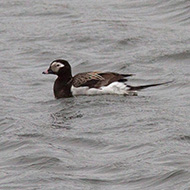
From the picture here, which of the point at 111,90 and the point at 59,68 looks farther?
the point at 59,68

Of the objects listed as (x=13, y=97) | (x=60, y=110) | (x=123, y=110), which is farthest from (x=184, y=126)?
(x=13, y=97)

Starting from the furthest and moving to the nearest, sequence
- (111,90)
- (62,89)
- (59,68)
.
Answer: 1. (59,68)
2. (62,89)
3. (111,90)

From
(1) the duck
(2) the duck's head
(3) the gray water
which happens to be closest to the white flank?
(1) the duck

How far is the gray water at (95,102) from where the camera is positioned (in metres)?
11.1

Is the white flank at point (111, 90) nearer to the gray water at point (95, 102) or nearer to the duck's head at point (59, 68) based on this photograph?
the gray water at point (95, 102)

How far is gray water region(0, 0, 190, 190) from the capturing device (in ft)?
36.4

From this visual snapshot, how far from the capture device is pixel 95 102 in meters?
14.7

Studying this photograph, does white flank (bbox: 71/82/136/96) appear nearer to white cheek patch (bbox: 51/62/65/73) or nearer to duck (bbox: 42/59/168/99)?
duck (bbox: 42/59/168/99)

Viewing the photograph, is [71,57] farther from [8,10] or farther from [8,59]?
[8,10]

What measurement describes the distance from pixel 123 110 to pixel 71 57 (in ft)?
15.1

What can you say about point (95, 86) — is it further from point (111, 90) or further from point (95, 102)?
point (95, 102)

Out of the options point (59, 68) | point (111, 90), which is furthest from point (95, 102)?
point (59, 68)

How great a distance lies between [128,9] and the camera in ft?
71.3

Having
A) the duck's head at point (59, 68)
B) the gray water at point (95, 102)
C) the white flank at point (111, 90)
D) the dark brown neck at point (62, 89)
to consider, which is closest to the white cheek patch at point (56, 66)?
the duck's head at point (59, 68)
